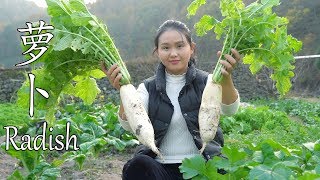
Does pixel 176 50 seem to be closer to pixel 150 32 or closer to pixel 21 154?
pixel 21 154

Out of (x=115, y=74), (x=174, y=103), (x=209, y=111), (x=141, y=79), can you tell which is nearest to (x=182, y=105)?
(x=174, y=103)

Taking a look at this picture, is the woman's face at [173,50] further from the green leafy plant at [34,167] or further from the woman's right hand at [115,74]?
the green leafy plant at [34,167]

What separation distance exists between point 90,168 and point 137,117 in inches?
89.8

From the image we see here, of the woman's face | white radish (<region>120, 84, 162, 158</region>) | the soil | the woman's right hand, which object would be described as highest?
the woman's face

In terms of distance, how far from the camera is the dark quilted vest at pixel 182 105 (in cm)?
279

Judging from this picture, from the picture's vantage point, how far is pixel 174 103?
2820 mm

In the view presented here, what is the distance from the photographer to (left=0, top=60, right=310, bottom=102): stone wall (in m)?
16.6

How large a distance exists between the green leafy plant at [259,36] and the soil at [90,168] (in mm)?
2198

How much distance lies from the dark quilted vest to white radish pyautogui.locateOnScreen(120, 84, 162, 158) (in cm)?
6

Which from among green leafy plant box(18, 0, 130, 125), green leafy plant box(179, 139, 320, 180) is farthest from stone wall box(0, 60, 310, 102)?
green leafy plant box(179, 139, 320, 180)

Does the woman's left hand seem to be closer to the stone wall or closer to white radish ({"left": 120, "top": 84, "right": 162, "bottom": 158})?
white radish ({"left": 120, "top": 84, "right": 162, "bottom": 158})

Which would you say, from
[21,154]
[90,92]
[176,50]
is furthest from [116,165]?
[176,50]

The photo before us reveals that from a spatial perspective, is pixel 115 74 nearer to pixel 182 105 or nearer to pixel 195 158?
pixel 182 105

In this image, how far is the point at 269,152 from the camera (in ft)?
7.72
